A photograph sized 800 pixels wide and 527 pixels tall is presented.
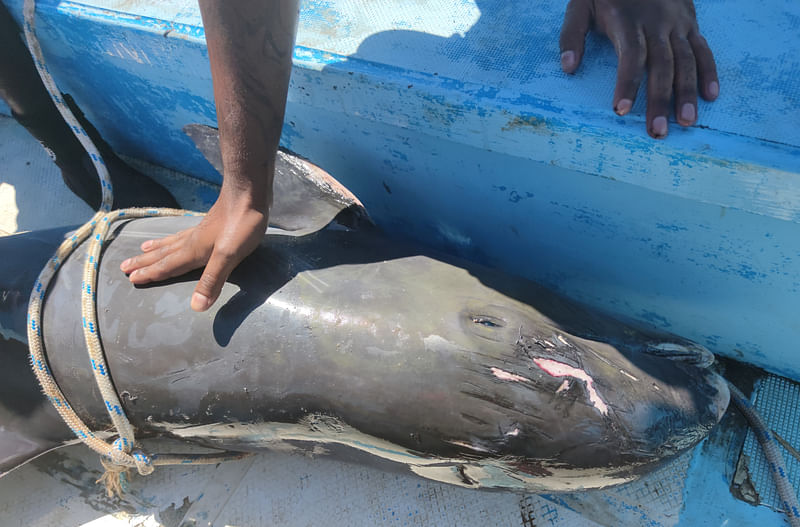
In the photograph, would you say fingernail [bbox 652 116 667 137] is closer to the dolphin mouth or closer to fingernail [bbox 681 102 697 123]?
fingernail [bbox 681 102 697 123]

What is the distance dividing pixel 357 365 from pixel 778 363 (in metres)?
1.71

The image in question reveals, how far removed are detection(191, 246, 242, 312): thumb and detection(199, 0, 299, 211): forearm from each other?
171mm

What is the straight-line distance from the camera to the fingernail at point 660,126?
4.81ft

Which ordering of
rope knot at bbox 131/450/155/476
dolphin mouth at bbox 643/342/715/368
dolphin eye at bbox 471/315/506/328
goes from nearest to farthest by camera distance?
1. dolphin eye at bbox 471/315/506/328
2. dolphin mouth at bbox 643/342/715/368
3. rope knot at bbox 131/450/155/476

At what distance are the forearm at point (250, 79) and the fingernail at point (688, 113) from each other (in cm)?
105

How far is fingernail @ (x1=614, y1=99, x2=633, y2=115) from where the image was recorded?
153cm

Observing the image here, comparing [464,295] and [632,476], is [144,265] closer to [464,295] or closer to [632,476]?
[464,295]

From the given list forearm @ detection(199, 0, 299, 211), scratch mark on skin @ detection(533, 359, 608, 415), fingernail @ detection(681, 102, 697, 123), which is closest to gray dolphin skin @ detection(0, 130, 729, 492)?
scratch mark on skin @ detection(533, 359, 608, 415)

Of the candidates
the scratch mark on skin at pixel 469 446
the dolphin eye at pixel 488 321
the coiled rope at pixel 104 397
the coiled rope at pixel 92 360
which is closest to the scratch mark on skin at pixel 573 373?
the dolphin eye at pixel 488 321

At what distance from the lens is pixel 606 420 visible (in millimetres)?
1412

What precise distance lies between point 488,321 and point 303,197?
88 centimetres

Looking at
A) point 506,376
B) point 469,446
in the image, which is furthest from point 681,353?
point 469,446

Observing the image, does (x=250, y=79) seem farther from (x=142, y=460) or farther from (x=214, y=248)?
(x=142, y=460)

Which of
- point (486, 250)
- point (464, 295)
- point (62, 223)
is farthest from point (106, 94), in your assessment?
point (464, 295)
